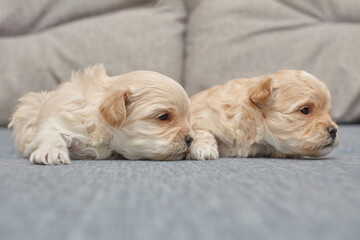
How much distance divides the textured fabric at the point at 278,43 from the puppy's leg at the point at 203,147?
0.90 metres

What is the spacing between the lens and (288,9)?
9.43 ft

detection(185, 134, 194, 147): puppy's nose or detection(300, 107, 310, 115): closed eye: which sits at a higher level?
detection(300, 107, 310, 115): closed eye

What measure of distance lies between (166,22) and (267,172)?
203 centimetres

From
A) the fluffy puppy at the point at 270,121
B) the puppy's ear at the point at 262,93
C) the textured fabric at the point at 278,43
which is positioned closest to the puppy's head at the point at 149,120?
the fluffy puppy at the point at 270,121

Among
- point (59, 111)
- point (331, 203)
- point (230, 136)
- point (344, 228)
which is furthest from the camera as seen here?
point (230, 136)

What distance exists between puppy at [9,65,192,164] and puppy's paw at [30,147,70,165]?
0.13 m

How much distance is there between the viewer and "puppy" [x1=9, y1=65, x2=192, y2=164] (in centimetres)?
169

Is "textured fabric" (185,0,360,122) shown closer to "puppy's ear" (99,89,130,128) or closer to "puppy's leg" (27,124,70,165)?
"puppy's ear" (99,89,130,128)

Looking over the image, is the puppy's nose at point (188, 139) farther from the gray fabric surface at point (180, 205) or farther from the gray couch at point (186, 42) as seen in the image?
the gray couch at point (186, 42)

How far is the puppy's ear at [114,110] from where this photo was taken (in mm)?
1643

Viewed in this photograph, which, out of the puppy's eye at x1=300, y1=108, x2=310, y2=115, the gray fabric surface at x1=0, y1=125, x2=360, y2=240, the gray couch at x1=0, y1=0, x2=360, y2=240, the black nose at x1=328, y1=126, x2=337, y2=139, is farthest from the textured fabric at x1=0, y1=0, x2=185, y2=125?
the gray fabric surface at x1=0, y1=125, x2=360, y2=240

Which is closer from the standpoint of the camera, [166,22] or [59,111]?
[59,111]

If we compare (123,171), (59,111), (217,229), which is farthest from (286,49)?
(217,229)

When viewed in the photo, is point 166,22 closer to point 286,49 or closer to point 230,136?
point 286,49
